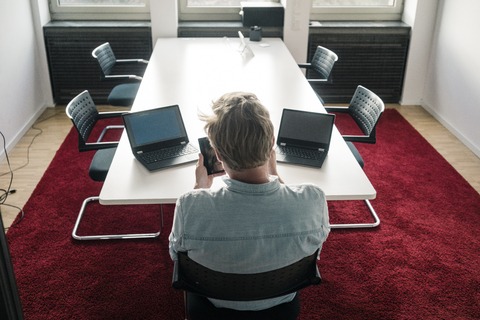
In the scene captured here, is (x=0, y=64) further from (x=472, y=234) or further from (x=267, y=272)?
(x=472, y=234)

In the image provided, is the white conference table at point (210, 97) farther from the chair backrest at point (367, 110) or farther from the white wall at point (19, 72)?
the white wall at point (19, 72)

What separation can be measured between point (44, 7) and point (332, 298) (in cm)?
418

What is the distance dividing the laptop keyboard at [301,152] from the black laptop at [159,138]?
18.6 inches

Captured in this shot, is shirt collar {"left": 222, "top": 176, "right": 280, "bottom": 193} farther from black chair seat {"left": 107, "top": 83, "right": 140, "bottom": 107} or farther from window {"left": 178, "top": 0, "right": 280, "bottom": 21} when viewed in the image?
window {"left": 178, "top": 0, "right": 280, "bottom": 21}

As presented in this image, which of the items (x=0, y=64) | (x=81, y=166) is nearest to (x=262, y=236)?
(x=81, y=166)

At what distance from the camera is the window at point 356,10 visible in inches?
196

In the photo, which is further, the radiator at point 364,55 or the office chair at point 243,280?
the radiator at point 364,55

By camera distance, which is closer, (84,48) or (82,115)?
(82,115)

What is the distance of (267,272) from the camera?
4.67 ft

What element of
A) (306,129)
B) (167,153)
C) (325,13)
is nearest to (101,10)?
(325,13)

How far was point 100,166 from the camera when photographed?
8.75 feet

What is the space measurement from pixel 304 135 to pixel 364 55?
9.66 feet

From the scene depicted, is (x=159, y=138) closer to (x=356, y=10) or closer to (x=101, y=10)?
(x=101, y=10)

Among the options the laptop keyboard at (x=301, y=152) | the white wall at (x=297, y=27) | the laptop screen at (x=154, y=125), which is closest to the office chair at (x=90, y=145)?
the laptop screen at (x=154, y=125)
